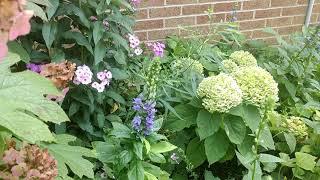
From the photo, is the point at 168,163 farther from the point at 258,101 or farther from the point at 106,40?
the point at 106,40

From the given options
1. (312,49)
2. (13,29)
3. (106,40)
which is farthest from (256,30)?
(13,29)

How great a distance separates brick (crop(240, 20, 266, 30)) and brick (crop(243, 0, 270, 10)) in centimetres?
13

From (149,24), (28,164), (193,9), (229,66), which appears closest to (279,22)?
(193,9)

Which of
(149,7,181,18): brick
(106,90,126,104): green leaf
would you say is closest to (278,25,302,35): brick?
(149,7,181,18): brick

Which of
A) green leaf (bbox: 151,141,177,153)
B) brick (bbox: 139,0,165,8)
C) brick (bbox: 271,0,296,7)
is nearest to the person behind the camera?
green leaf (bbox: 151,141,177,153)

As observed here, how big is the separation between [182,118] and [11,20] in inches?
74.3

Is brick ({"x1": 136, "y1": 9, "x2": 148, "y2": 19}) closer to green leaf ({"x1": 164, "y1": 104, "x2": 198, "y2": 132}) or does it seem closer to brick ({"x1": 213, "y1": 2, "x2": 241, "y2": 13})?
brick ({"x1": 213, "y1": 2, "x2": 241, "y2": 13})

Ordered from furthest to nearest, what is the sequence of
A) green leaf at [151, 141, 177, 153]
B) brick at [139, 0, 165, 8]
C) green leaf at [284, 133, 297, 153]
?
brick at [139, 0, 165, 8] → green leaf at [284, 133, 297, 153] → green leaf at [151, 141, 177, 153]

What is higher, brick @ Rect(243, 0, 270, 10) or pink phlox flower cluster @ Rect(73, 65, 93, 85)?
pink phlox flower cluster @ Rect(73, 65, 93, 85)

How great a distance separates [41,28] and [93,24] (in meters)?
0.25

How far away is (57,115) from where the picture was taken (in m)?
1.25

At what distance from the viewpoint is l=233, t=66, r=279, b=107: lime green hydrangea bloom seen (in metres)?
2.38

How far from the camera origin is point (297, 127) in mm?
2732

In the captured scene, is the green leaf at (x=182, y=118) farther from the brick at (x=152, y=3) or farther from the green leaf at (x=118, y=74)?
the brick at (x=152, y=3)
